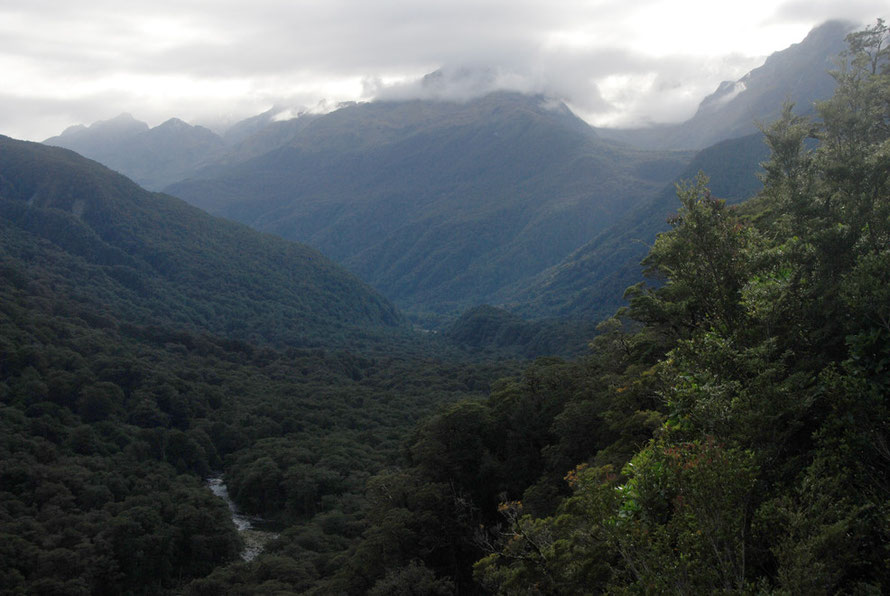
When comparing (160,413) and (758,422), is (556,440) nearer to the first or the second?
(758,422)

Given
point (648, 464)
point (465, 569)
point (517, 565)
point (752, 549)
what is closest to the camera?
point (752, 549)

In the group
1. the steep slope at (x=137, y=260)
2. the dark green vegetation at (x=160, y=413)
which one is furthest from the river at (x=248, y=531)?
the steep slope at (x=137, y=260)

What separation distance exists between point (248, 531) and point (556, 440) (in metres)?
35.9

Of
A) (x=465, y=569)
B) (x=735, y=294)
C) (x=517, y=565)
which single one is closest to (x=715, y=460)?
(x=735, y=294)

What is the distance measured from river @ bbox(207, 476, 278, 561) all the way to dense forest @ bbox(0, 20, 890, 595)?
5.21ft

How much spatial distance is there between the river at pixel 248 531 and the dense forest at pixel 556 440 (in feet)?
5.21

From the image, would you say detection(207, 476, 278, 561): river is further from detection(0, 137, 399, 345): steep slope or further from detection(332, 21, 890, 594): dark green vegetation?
detection(0, 137, 399, 345): steep slope

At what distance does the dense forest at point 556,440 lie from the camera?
12031 mm

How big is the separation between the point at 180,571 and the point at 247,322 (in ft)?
396

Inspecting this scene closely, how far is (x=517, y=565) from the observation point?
21000mm

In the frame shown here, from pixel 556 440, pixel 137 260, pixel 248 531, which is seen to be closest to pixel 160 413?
pixel 248 531

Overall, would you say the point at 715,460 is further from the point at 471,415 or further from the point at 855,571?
the point at 471,415

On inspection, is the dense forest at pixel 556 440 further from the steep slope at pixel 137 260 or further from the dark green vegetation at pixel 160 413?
the steep slope at pixel 137 260

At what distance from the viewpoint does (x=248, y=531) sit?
6022cm
